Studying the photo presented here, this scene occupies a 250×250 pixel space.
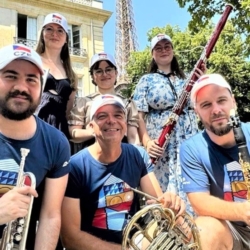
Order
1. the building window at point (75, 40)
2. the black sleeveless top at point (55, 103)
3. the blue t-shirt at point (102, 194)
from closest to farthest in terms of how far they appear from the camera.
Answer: the blue t-shirt at point (102, 194), the black sleeveless top at point (55, 103), the building window at point (75, 40)

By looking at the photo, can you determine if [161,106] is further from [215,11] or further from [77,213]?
[215,11]

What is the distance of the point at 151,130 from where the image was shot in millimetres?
3844

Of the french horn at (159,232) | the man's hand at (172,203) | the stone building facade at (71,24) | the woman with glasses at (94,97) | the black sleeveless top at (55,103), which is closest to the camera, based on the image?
the french horn at (159,232)

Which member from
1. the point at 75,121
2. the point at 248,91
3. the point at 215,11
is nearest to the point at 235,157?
the point at 75,121

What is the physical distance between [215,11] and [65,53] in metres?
4.43

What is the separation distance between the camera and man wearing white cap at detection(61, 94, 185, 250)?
2506 millimetres

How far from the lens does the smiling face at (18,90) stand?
7.20 feet

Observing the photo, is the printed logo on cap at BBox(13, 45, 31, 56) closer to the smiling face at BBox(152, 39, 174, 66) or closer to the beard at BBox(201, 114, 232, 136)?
the beard at BBox(201, 114, 232, 136)

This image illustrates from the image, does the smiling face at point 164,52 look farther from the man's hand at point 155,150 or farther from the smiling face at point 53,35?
the smiling face at point 53,35

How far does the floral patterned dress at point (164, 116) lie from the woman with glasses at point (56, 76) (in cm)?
76

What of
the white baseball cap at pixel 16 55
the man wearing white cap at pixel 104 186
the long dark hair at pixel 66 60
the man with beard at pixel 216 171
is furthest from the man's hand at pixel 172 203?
the long dark hair at pixel 66 60

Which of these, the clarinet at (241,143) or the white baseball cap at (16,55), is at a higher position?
the white baseball cap at (16,55)

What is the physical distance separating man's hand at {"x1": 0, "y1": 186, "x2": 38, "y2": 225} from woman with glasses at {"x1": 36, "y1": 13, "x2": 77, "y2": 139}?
4.92 ft

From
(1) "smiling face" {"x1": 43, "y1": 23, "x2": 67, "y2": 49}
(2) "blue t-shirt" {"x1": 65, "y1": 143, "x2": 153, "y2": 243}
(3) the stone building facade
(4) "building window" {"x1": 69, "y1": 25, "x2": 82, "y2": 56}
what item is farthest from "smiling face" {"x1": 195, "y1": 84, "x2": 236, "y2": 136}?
Answer: (4) "building window" {"x1": 69, "y1": 25, "x2": 82, "y2": 56}
